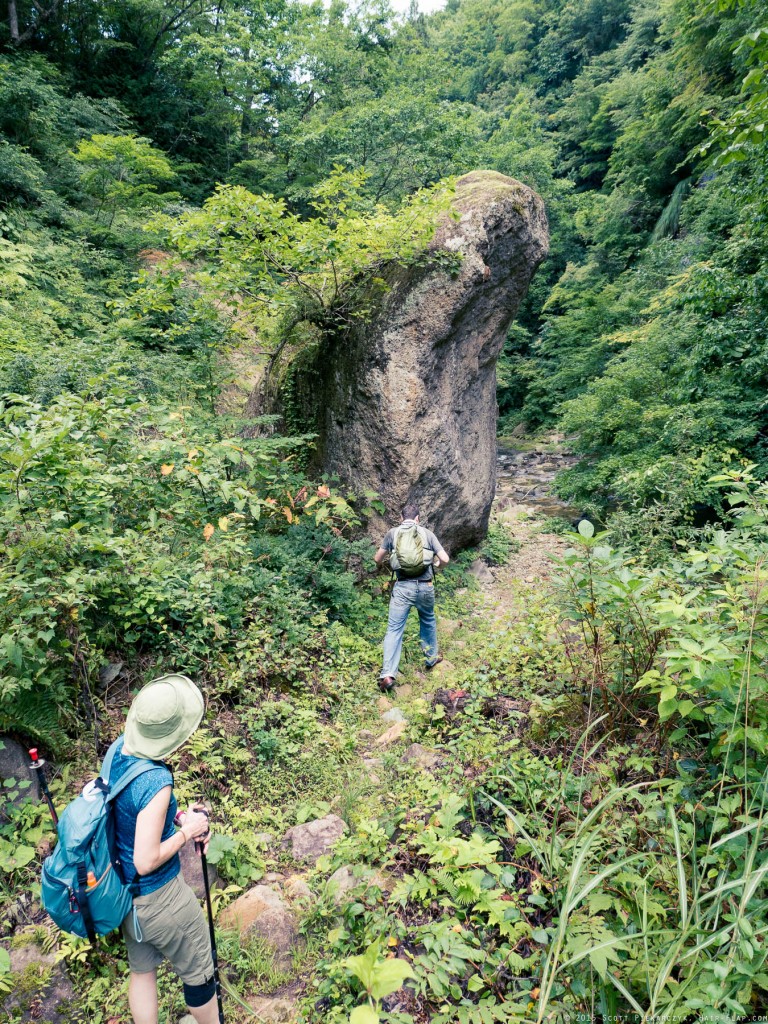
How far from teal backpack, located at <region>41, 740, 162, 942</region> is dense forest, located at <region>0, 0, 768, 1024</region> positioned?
858mm

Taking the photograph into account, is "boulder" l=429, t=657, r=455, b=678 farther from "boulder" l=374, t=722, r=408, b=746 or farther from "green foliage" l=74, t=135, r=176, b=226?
"green foliage" l=74, t=135, r=176, b=226

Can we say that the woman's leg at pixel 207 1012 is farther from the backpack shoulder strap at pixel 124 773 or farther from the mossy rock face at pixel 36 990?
the backpack shoulder strap at pixel 124 773

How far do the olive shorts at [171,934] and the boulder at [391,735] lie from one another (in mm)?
2185

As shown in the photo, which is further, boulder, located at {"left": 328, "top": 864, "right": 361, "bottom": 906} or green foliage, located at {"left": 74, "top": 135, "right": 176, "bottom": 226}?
green foliage, located at {"left": 74, "top": 135, "right": 176, "bottom": 226}

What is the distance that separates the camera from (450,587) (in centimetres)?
771

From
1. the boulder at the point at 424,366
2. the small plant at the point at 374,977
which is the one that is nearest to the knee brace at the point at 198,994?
the small plant at the point at 374,977

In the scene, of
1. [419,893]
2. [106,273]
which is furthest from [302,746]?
[106,273]

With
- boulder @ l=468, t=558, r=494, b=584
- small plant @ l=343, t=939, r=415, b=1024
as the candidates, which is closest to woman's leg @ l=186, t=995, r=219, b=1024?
small plant @ l=343, t=939, r=415, b=1024

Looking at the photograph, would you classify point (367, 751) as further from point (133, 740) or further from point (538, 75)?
point (538, 75)

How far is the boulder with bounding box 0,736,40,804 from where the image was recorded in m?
3.14

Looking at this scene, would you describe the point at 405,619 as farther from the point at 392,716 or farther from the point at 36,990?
Result: the point at 36,990

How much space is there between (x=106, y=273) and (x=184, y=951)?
42.3 feet

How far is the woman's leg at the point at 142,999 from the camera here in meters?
2.35

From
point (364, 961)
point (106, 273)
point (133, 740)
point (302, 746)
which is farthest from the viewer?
point (106, 273)
